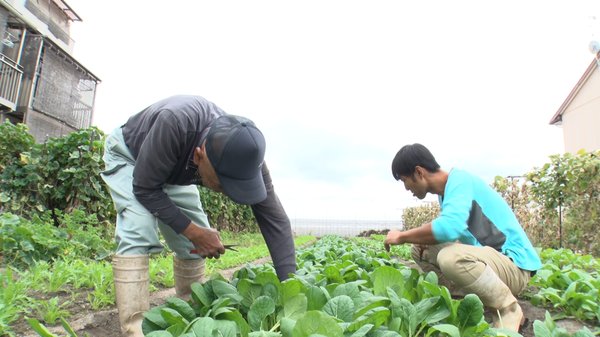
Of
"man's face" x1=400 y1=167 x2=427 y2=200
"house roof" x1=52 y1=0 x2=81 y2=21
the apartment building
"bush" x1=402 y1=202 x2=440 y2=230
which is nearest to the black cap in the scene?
"man's face" x1=400 y1=167 x2=427 y2=200

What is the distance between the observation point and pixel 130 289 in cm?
190

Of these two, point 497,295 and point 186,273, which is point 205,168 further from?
point 497,295

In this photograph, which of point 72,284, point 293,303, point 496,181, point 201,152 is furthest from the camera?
point 496,181

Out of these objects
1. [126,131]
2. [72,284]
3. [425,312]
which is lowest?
[72,284]

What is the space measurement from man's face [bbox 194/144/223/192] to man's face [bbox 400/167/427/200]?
4.32ft

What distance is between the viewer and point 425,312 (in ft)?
5.95

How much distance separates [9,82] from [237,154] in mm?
12256

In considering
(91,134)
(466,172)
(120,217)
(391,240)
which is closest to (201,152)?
(120,217)

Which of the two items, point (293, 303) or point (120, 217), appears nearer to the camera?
point (293, 303)

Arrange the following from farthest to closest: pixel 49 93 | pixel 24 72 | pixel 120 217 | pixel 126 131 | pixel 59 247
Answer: pixel 49 93
pixel 24 72
pixel 59 247
pixel 126 131
pixel 120 217

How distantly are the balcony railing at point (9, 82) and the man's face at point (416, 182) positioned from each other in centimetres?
1187

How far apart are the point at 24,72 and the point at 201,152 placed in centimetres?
1275

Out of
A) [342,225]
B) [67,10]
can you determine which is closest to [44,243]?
[67,10]

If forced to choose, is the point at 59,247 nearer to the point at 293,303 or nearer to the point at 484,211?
the point at 293,303
